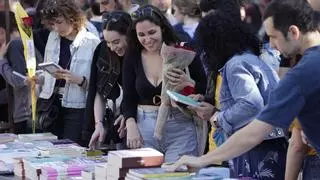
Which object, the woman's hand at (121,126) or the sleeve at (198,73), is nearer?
the sleeve at (198,73)

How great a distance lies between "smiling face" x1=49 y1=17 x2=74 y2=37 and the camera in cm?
520

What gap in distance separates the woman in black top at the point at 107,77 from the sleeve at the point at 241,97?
49.6 inches

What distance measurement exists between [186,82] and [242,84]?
709 mm

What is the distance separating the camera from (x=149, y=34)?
423cm

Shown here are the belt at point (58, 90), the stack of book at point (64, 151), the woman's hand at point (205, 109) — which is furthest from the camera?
the belt at point (58, 90)

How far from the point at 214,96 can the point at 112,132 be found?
117cm

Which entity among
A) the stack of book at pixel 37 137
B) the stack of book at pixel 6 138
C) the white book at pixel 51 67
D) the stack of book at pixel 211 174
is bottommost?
the stack of book at pixel 6 138

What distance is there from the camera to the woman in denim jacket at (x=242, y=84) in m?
3.46

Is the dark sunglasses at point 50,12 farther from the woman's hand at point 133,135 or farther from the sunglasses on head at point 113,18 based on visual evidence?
the woman's hand at point 133,135

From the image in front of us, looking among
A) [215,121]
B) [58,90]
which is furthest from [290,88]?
[58,90]

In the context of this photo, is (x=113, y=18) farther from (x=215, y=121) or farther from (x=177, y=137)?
(x=215, y=121)

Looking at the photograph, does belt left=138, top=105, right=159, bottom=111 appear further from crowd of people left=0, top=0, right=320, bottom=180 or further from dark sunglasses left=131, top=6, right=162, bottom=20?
dark sunglasses left=131, top=6, right=162, bottom=20

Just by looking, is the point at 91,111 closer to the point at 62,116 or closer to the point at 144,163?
the point at 62,116

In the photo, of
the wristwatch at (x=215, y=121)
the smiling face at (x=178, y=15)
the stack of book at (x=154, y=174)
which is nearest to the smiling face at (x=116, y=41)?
the wristwatch at (x=215, y=121)
